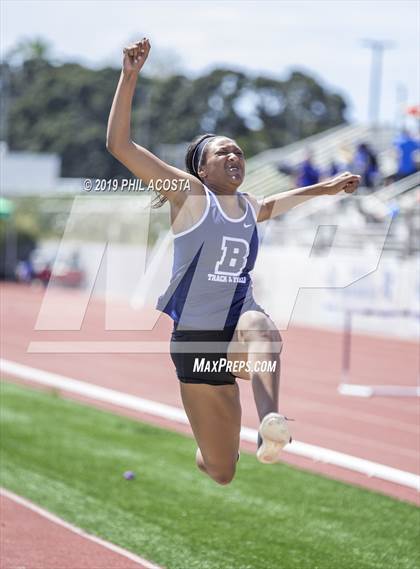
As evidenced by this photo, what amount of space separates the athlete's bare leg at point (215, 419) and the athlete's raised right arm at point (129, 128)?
0.99 metres

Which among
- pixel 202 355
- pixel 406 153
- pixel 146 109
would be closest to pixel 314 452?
pixel 202 355

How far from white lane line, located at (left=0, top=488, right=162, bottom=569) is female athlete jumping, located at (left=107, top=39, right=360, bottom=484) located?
157 cm

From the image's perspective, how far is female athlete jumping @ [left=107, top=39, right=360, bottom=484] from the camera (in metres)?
4.11

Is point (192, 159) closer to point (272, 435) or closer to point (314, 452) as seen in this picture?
point (272, 435)

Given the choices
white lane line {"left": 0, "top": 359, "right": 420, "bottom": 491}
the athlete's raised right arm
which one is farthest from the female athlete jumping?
white lane line {"left": 0, "top": 359, "right": 420, "bottom": 491}

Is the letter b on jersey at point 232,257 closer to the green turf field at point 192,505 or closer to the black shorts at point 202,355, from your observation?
the black shorts at point 202,355

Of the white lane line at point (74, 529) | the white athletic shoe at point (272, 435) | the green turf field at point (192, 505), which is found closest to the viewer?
the white athletic shoe at point (272, 435)

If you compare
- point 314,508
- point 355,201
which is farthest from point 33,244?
point 314,508

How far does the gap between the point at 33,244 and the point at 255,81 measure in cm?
2987

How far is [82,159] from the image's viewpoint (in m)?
51.9

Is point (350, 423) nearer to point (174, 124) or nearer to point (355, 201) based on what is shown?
point (355, 201)

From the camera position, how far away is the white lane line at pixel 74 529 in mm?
5936

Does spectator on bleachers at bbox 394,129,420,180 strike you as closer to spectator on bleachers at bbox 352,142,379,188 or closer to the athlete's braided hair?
spectator on bleachers at bbox 352,142,379,188

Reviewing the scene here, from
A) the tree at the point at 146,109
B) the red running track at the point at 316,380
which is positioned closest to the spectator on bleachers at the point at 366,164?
the red running track at the point at 316,380
